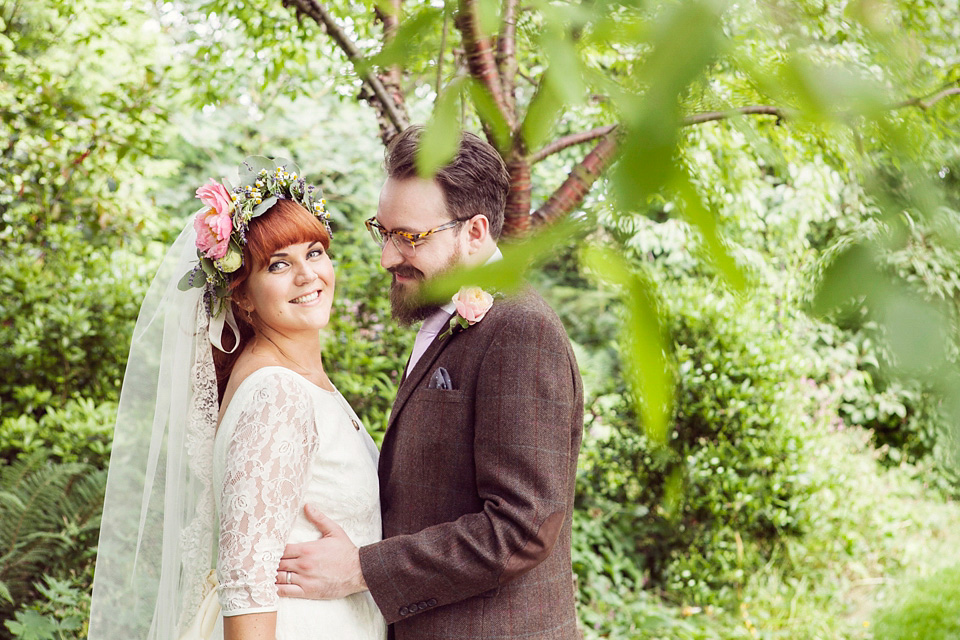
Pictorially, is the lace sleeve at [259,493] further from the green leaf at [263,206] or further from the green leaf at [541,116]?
the green leaf at [541,116]

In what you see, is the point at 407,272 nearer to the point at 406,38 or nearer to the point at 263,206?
the point at 263,206

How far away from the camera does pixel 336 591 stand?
1.71 meters

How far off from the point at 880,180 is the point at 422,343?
1.40 meters

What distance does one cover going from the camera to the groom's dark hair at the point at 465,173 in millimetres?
1781

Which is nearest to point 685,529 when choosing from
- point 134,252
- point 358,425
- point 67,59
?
point 358,425

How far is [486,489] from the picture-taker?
5.40ft

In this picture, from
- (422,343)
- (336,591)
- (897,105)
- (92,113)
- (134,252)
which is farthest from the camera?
(134,252)

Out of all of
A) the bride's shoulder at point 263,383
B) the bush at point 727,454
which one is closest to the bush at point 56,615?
the bride's shoulder at point 263,383

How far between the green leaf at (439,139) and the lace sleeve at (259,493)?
1.10 m

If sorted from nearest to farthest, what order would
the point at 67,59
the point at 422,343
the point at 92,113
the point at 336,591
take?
the point at 336,591 < the point at 422,343 < the point at 92,113 < the point at 67,59

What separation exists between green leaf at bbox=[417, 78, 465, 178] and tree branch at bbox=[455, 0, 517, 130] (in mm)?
121

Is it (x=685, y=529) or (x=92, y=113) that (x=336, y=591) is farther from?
(x=92, y=113)

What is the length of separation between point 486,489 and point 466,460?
114 millimetres

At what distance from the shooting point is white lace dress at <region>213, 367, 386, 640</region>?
1632mm
